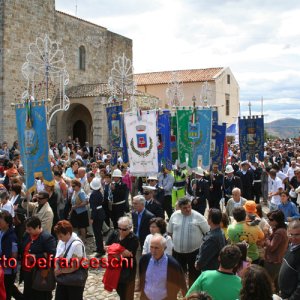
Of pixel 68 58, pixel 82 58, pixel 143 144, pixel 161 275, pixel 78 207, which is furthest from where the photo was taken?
pixel 82 58

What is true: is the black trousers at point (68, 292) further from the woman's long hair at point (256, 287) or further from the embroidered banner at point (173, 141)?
the embroidered banner at point (173, 141)

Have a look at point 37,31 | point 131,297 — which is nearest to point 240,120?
point 131,297

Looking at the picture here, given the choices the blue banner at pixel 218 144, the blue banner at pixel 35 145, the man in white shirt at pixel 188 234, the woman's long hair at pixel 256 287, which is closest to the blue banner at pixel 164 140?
the blue banner at pixel 218 144

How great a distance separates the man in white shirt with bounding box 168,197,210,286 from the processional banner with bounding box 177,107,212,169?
11.5 ft

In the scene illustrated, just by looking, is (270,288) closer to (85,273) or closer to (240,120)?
(85,273)

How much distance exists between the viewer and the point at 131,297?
5344mm

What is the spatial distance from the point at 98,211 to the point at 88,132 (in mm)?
20031

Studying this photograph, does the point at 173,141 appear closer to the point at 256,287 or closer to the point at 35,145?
the point at 35,145

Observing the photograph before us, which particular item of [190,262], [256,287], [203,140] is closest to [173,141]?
[203,140]

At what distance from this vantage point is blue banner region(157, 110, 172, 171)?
33.3 feet

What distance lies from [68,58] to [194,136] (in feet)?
65.6

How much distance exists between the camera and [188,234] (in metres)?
5.95

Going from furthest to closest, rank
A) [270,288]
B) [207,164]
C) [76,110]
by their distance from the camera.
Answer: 1. [76,110]
2. [207,164]
3. [270,288]

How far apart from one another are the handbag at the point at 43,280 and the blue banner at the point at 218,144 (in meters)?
6.64
